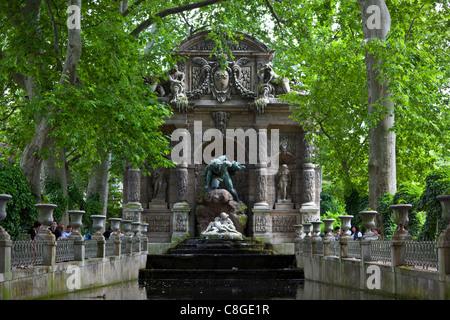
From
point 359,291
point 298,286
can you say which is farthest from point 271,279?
point 359,291

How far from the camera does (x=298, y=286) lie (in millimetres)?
16328

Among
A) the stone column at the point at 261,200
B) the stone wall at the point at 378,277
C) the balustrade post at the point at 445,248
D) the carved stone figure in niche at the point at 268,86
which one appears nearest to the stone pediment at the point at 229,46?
the carved stone figure in niche at the point at 268,86

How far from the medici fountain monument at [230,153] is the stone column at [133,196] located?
4 cm

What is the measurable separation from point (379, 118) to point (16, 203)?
9.75 meters

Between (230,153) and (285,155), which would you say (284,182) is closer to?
(285,155)

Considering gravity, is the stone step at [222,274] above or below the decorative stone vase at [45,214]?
below

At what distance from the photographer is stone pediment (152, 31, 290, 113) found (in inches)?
1026

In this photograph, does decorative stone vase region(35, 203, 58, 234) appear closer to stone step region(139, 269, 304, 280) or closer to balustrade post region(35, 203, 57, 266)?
balustrade post region(35, 203, 57, 266)

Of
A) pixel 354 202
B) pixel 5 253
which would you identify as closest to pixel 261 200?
pixel 354 202

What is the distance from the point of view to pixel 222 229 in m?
23.7

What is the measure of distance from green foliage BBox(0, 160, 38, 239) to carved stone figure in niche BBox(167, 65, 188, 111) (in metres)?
10.2

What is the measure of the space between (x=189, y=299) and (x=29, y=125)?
28.9 feet

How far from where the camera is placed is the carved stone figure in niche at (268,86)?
25.8m

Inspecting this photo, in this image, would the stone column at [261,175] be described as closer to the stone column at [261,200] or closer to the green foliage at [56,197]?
the stone column at [261,200]
